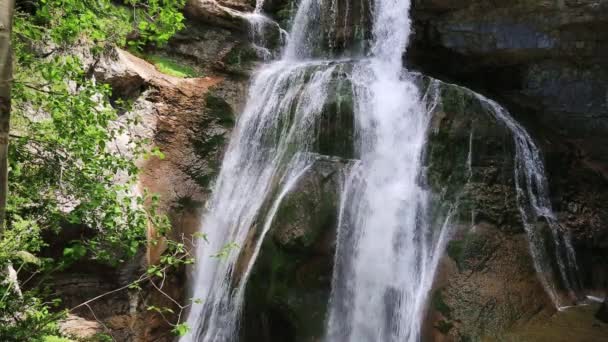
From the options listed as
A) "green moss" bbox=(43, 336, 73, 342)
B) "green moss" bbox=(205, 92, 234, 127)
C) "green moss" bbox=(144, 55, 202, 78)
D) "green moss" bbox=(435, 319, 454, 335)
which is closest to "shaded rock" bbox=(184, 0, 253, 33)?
"green moss" bbox=(144, 55, 202, 78)

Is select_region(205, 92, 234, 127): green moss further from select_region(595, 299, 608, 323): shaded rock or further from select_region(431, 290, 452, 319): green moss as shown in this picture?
Answer: select_region(595, 299, 608, 323): shaded rock

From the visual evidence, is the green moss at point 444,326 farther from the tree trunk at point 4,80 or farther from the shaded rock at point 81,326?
the tree trunk at point 4,80

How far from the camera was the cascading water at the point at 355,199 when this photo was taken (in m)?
8.05

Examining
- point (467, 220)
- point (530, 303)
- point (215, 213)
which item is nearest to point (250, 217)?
point (215, 213)

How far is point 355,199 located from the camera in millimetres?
8742

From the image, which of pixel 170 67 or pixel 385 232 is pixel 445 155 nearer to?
pixel 385 232

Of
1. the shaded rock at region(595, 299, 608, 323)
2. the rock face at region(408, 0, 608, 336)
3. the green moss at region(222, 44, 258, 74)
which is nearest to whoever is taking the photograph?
the shaded rock at region(595, 299, 608, 323)

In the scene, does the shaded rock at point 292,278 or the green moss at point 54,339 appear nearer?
the green moss at point 54,339

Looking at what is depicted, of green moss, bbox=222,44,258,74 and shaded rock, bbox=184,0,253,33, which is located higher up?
shaded rock, bbox=184,0,253,33

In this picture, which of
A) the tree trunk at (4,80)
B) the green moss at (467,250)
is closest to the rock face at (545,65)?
the green moss at (467,250)

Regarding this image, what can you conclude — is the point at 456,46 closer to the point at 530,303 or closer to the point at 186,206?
the point at 530,303

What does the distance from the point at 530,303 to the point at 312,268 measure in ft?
12.2

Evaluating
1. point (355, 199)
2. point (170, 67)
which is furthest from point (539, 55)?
point (170, 67)

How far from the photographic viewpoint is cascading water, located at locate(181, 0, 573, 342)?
8055mm
